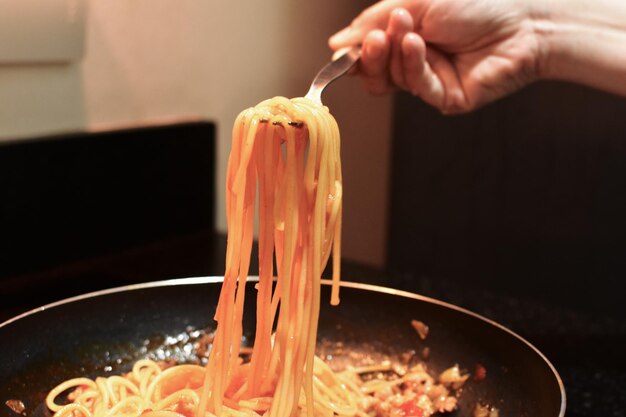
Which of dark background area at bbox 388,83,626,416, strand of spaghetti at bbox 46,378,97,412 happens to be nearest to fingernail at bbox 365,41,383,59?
strand of spaghetti at bbox 46,378,97,412

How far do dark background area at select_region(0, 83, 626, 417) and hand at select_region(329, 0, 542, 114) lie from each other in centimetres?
40

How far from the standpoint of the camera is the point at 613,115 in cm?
207

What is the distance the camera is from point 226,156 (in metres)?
1.90

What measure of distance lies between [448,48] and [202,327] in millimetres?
735

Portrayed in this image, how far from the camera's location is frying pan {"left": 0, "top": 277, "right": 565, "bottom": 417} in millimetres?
901

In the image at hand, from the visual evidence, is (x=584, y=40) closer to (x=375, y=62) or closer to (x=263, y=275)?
(x=375, y=62)

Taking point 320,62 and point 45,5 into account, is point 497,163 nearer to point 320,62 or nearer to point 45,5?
point 320,62

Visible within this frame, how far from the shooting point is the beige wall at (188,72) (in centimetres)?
145

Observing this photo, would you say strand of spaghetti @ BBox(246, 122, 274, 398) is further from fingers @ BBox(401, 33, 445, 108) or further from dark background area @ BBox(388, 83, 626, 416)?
dark background area @ BBox(388, 83, 626, 416)

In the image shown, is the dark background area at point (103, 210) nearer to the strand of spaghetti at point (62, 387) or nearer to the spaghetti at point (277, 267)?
the strand of spaghetti at point (62, 387)

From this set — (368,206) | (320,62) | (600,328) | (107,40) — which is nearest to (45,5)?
(107,40)

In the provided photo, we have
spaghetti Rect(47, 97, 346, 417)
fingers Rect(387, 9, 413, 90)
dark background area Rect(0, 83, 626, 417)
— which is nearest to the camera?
spaghetti Rect(47, 97, 346, 417)

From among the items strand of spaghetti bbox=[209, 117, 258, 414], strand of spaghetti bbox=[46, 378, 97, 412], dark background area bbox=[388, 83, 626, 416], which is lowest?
dark background area bbox=[388, 83, 626, 416]

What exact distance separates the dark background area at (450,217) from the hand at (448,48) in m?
0.40
